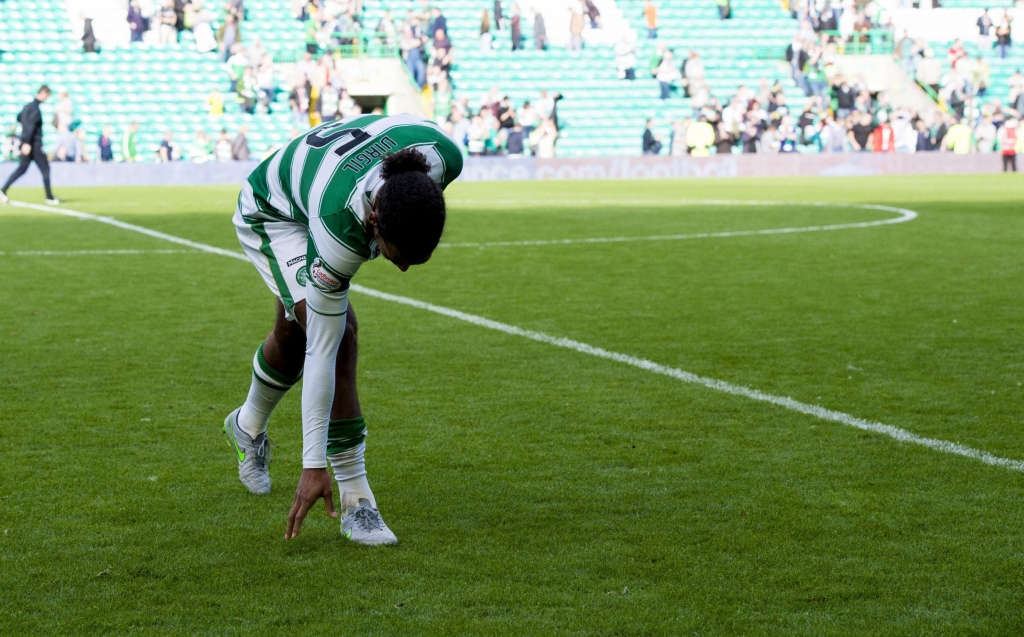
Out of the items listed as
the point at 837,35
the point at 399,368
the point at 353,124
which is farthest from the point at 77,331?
the point at 837,35

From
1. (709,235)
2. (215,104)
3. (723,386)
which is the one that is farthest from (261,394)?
(215,104)

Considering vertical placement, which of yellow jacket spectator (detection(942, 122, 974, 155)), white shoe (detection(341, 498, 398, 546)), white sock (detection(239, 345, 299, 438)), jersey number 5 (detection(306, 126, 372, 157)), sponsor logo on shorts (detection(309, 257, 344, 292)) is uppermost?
jersey number 5 (detection(306, 126, 372, 157))

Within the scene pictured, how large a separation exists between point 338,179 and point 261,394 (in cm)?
128

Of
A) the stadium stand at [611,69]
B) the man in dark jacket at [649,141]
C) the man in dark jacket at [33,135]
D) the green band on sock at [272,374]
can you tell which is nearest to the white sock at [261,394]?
the green band on sock at [272,374]

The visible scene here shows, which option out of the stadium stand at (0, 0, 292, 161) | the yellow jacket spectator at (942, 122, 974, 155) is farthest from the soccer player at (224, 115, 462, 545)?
the yellow jacket spectator at (942, 122, 974, 155)

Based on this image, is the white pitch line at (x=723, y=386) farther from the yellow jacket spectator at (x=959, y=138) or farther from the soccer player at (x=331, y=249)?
the yellow jacket spectator at (x=959, y=138)

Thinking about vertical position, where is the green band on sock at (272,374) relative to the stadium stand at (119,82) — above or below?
below

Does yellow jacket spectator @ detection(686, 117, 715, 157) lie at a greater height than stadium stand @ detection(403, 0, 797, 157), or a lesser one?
lesser

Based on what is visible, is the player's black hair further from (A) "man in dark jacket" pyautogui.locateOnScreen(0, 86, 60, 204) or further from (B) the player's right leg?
(A) "man in dark jacket" pyautogui.locateOnScreen(0, 86, 60, 204)

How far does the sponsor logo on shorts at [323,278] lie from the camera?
385cm

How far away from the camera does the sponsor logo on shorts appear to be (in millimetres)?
3846

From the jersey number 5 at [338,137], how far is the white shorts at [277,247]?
1.01ft

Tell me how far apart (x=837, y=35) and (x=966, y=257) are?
30.2m

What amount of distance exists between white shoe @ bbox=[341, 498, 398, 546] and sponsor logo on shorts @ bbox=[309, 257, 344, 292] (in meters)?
0.79
